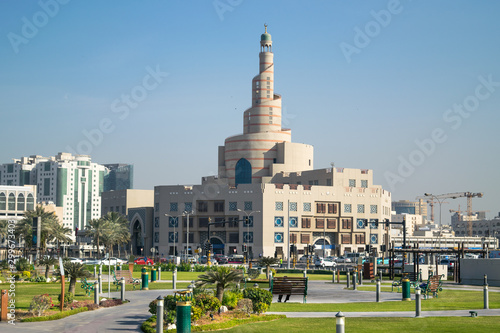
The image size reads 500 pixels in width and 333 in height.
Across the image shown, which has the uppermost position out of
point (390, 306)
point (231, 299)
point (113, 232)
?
point (113, 232)

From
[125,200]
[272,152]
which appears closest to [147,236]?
[125,200]

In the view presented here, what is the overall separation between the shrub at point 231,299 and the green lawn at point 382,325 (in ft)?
6.08

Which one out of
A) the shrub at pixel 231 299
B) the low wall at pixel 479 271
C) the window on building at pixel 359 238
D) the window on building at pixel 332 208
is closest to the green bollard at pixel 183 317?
the shrub at pixel 231 299

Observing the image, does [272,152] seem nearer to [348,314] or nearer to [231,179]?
[231,179]

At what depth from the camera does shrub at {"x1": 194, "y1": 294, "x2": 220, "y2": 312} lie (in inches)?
761

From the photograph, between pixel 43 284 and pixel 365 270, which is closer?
pixel 43 284

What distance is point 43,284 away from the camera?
37094 millimetres

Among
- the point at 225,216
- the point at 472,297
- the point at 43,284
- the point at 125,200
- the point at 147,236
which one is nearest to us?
the point at 472,297

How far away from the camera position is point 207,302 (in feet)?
64.3

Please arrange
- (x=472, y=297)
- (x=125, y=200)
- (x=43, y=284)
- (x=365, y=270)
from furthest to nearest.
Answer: (x=125, y=200), (x=365, y=270), (x=43, y=284), (x=472, y=297)

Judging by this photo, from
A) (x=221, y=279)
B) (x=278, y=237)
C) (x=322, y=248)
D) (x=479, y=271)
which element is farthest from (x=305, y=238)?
(x=221, y=279)

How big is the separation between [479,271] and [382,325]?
2543 cm

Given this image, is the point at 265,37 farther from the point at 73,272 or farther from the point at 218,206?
the point at 73,272

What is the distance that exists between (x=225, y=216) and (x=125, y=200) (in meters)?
31.8
